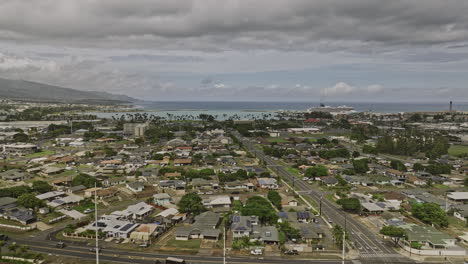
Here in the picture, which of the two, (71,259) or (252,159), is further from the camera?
(252,159)

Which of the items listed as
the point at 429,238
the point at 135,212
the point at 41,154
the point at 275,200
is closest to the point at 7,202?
the point at 135,212

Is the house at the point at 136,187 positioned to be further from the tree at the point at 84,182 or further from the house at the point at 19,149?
the house at the point at 19,149

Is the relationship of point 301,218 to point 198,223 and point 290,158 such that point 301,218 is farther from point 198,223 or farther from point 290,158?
point 290,158

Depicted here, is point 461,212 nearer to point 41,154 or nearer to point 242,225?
point 242,225

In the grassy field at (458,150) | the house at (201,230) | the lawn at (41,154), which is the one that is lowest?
the house at (201,230)

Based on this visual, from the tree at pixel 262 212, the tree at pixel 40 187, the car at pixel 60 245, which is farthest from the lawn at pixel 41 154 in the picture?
the tree at pixel 262 212

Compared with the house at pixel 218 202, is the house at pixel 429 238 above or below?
above

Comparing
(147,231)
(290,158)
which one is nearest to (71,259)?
(147,231)
